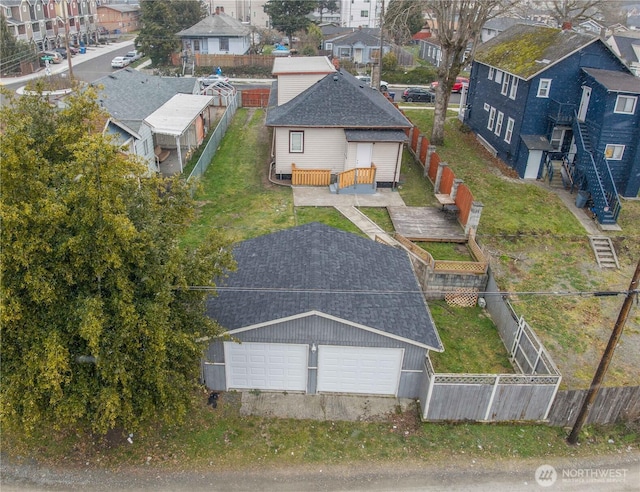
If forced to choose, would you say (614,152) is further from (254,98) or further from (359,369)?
(254,98)

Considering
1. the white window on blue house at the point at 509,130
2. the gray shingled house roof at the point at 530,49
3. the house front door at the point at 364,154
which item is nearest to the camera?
the house front door at the point at 364,154

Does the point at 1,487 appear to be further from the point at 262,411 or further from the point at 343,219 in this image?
the point at 343,219

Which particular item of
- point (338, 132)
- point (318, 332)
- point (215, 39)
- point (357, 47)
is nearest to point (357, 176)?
point (338, 132)

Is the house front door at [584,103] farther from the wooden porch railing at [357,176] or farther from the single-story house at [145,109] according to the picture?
the single-story house at [145,109]

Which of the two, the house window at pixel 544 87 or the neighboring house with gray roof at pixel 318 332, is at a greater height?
the house window at pixel 544 87

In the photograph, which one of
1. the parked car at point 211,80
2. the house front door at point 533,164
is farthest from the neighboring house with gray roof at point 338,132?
the parked car at point 211,80

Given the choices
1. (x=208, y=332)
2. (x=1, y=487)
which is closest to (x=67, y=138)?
(x=208, y=332)
